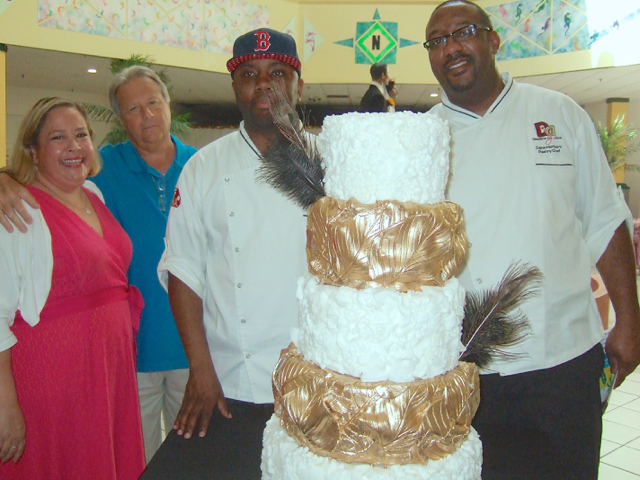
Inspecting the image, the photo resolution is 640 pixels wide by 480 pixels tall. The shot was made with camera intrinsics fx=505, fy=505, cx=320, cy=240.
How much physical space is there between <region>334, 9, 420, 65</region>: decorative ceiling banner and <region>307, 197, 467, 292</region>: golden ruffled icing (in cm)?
738

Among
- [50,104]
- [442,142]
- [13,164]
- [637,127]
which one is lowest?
[442,142]

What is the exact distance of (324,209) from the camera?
3.04 ft

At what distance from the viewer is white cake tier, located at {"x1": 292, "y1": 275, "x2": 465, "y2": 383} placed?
880 mm

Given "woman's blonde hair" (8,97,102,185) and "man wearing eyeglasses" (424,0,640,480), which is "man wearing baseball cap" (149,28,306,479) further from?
"woman's blonde hair" (8,97,102,185)

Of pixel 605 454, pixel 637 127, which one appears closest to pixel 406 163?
pixel 605 454

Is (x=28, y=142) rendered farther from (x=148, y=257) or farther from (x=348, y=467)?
(x=348, y=467)

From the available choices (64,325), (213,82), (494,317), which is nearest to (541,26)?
(213,82)

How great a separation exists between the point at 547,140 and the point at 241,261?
986 mm

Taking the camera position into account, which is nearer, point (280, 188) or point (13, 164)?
point (280, 188)

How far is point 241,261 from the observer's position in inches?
57.9

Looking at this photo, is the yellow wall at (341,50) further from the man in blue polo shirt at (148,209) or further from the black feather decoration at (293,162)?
the black feather decoration at (293,162)

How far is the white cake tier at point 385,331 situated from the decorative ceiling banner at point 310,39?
7.37 metres

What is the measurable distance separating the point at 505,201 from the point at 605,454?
2275 millimetres

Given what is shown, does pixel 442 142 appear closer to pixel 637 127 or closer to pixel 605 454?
pixel 605 454
